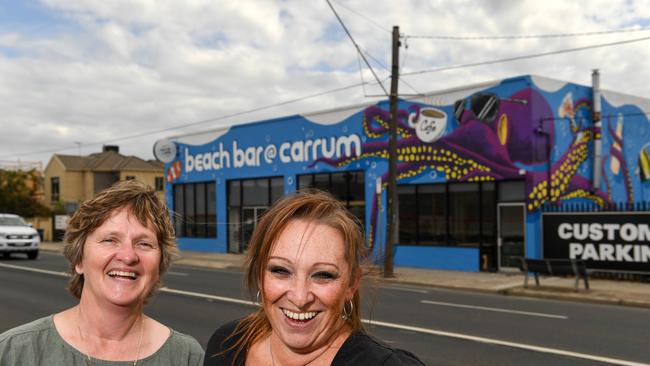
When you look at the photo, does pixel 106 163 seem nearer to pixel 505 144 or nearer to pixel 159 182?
pixel 159 182

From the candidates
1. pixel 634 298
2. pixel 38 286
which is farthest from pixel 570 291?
pixel 38 286

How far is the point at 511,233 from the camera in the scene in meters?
20.4

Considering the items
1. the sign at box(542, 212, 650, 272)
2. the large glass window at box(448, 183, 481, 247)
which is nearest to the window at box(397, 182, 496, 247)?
the large glass window at box(448, 183, 481, 247)

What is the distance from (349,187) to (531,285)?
10.4m

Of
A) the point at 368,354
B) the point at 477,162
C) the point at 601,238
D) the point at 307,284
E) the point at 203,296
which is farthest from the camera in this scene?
the point at 477,162

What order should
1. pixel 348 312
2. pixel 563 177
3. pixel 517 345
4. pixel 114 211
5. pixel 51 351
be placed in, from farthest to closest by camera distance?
1. pixel 563 177
2. pixel 517 345
3. pixel 114 211
4. pixel 51 351
5. pixel 348 312

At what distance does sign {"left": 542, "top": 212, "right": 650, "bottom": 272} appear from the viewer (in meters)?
17.6

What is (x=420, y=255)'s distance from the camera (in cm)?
2280

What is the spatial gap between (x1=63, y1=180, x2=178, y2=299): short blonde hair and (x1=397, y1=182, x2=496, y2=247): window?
19097 millimetres

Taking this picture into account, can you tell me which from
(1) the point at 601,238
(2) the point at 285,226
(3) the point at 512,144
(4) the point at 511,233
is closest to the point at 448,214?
(4) the point at 511,233

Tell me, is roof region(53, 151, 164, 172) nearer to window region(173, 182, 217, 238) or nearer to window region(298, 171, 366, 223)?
window region(173, 182, 217, 238)

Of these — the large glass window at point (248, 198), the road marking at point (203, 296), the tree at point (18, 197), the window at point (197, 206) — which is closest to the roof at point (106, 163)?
the tree at point (18, 197)

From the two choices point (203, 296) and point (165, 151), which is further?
point (165, 151)

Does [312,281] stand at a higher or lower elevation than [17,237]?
higher
